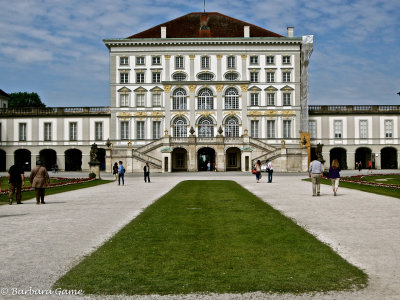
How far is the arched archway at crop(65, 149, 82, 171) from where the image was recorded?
6919 centimetres

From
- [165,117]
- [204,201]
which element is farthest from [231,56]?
[204,201]

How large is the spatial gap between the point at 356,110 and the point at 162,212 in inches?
2313

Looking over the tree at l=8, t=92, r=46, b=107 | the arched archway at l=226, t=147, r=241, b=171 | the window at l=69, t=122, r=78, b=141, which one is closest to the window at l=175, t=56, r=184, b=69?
the arched archway at l=226, t=147, r=241, b=171

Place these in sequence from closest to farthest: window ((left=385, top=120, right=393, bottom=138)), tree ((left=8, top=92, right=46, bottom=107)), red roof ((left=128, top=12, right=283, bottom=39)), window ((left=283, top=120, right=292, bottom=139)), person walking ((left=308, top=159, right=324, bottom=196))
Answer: person walking ((left=308, top=159, right=324, bottom=196))
window ((left=283, top=120, right=292, bottom=139))
red roof ((left=128, top=12, right=283, bottom=39))
window ((left=385, top=120, right=393, bottom=138))
tree ((left=8, top=92, right=46, bottom=107))

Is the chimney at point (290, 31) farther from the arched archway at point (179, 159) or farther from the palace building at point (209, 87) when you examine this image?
the arched archway at point (179, 159)

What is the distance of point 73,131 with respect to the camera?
224 feet

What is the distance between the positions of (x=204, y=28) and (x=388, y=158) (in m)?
32.7

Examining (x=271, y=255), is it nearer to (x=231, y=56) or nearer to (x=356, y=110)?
(x=231, y=56)

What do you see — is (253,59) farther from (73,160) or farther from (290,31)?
(73,160)

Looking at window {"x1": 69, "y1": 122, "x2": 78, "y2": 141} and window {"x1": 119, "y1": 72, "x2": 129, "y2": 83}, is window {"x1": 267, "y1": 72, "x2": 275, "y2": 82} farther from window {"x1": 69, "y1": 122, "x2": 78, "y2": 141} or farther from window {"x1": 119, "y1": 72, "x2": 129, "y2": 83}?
window {"x1": 69, "y1": 122, "x2": 78, "y2": 141}

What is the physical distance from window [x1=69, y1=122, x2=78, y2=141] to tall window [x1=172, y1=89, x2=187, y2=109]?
571 inches

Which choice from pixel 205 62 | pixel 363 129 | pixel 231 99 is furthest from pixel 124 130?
pixel 363 129

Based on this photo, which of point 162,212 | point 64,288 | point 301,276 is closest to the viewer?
point 64,288

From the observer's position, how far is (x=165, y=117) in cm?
6506
